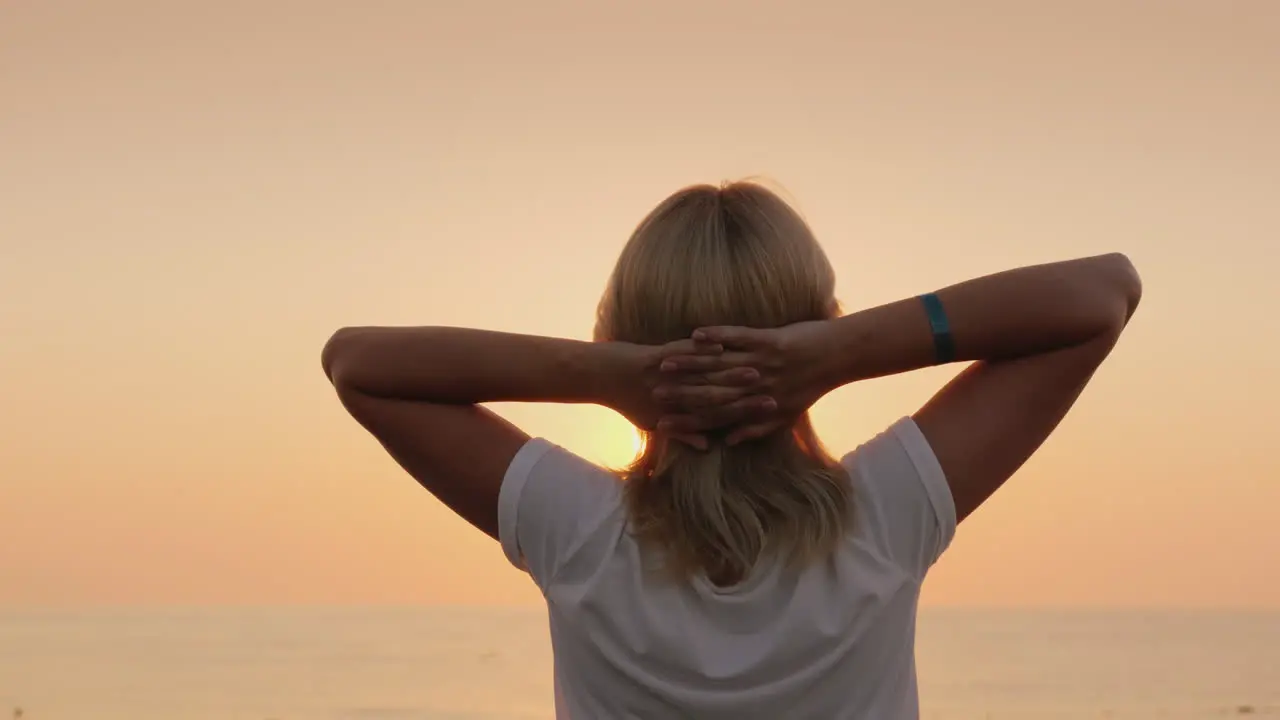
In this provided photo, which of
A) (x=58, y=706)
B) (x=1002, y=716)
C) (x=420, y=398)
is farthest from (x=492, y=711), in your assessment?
(x=420, y=398)

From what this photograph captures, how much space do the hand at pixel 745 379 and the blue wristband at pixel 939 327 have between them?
14 centimetres

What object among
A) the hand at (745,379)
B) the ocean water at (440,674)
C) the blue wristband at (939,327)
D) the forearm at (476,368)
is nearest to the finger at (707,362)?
the hand at (745,379)

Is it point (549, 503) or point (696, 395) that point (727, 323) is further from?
point (549, 503)

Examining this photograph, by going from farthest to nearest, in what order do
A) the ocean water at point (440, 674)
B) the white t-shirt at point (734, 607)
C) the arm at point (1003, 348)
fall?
the ocean water at point (440, 674)
the arm at point (1003, 348)
the white t-shirt at point (734, 607)

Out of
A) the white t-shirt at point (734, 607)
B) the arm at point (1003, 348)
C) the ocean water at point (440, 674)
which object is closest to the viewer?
the white t-shirt at point (734, 607)

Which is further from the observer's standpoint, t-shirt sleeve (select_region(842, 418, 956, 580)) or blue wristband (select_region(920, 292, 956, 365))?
blue wristband (select_region(920, 292, 956, 365))

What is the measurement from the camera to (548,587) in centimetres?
168

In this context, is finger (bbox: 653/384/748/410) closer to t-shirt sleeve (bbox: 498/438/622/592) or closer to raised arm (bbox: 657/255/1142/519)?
raised arm (bbox: 657/255/1142/519)

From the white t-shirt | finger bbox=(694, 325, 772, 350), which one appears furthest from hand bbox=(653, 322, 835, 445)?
the white t-shirt

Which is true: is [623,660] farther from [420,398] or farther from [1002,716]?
[1002,716]

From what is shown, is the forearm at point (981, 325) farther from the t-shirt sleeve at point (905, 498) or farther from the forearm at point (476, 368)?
the forearm at point (476, 368)

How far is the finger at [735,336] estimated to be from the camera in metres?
1.67

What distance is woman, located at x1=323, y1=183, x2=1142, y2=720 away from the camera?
5.24 ft

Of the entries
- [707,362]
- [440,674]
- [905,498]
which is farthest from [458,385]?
[440,674]
